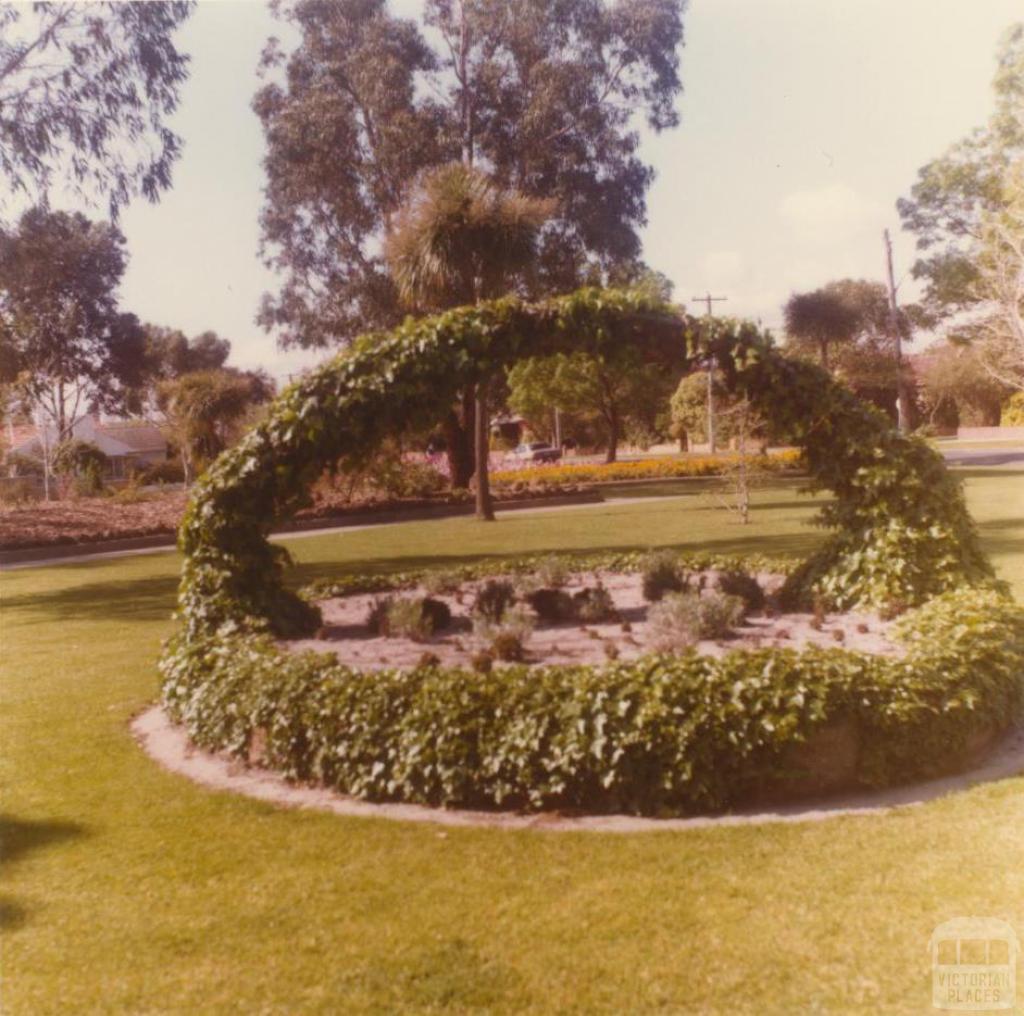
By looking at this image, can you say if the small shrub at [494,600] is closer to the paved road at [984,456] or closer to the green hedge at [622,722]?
the green hedge at [622,722]

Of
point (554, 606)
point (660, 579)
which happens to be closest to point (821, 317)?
point (660, 579)

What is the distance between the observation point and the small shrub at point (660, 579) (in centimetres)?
935

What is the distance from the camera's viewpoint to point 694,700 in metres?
5.23

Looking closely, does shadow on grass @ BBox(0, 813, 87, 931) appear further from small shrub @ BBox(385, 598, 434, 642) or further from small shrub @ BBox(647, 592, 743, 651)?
small shrub @ BBox(647, 592, 743, 651)

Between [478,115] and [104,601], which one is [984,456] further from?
[104,601]

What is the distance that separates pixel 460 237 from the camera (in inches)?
725

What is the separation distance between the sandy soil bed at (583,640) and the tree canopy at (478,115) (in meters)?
19.6

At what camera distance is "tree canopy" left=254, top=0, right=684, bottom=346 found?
25547mm

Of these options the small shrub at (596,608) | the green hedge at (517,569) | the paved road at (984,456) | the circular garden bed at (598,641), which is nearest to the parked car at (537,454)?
the paved road at (984,456)

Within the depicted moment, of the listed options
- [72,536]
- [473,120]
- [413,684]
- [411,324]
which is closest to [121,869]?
[413,684]

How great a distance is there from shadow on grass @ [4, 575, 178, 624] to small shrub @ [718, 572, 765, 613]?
705 cm

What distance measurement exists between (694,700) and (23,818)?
148 inches

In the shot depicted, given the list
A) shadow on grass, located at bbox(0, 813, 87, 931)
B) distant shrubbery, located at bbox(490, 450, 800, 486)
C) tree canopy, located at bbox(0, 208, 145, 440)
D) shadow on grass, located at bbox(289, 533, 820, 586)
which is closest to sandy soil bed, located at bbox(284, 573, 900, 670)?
shadow on grass, located at bbox(0, 813, 87, 931)

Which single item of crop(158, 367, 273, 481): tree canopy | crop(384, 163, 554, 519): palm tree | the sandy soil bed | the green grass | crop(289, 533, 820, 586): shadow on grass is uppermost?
crop(384, 163, 554, 519): palm tree
